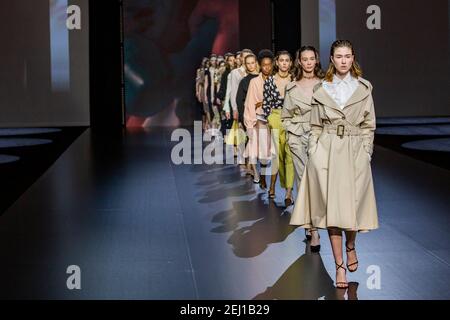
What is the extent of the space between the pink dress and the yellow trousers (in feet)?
1.69

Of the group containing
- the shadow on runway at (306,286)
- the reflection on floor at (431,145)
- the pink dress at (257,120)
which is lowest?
the shadow on runway at (306,286)

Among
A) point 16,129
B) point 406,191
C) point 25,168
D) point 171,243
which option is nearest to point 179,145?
point 25,168

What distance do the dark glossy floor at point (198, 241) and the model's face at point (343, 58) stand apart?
1.25 meters

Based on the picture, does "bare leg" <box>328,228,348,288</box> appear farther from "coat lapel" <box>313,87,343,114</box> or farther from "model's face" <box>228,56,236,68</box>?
"model's face" <box>228,56,236,68</box>

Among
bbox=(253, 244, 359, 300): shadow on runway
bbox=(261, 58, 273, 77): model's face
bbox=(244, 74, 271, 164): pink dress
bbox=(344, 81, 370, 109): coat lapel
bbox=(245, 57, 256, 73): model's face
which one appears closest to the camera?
bbox=(253, 244, 359, 300): shadow on runway

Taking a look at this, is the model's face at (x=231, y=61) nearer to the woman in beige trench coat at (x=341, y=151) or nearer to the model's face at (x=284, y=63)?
the model's face at (x=284, y=63)

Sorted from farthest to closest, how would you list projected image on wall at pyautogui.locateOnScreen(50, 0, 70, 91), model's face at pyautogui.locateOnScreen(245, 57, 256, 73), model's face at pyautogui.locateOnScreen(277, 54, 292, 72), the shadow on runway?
1. projected image on wall at pyautogui.locateOnScreen(50, 0, 70, 91)
2. model's face at pyautogui.locateOnScreen(245, 57, 256, 73)
3. model's face at pyautogui.locateOnScreen(277, 54, 292, 72)
4. the shadow on runway

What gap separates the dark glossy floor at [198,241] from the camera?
5.68 m

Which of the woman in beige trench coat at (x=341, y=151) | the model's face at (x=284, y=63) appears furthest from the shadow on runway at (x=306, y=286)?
the model's face at (x=284, y=63)

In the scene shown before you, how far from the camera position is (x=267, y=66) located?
9.84m

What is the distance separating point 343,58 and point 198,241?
2.19 meters

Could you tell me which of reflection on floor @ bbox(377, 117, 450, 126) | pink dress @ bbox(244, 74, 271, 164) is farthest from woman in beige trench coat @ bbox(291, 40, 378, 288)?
reflection on floor @ bbox(377, 117, 450, 126)

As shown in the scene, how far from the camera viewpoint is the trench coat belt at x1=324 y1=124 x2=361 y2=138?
19.0 ft
